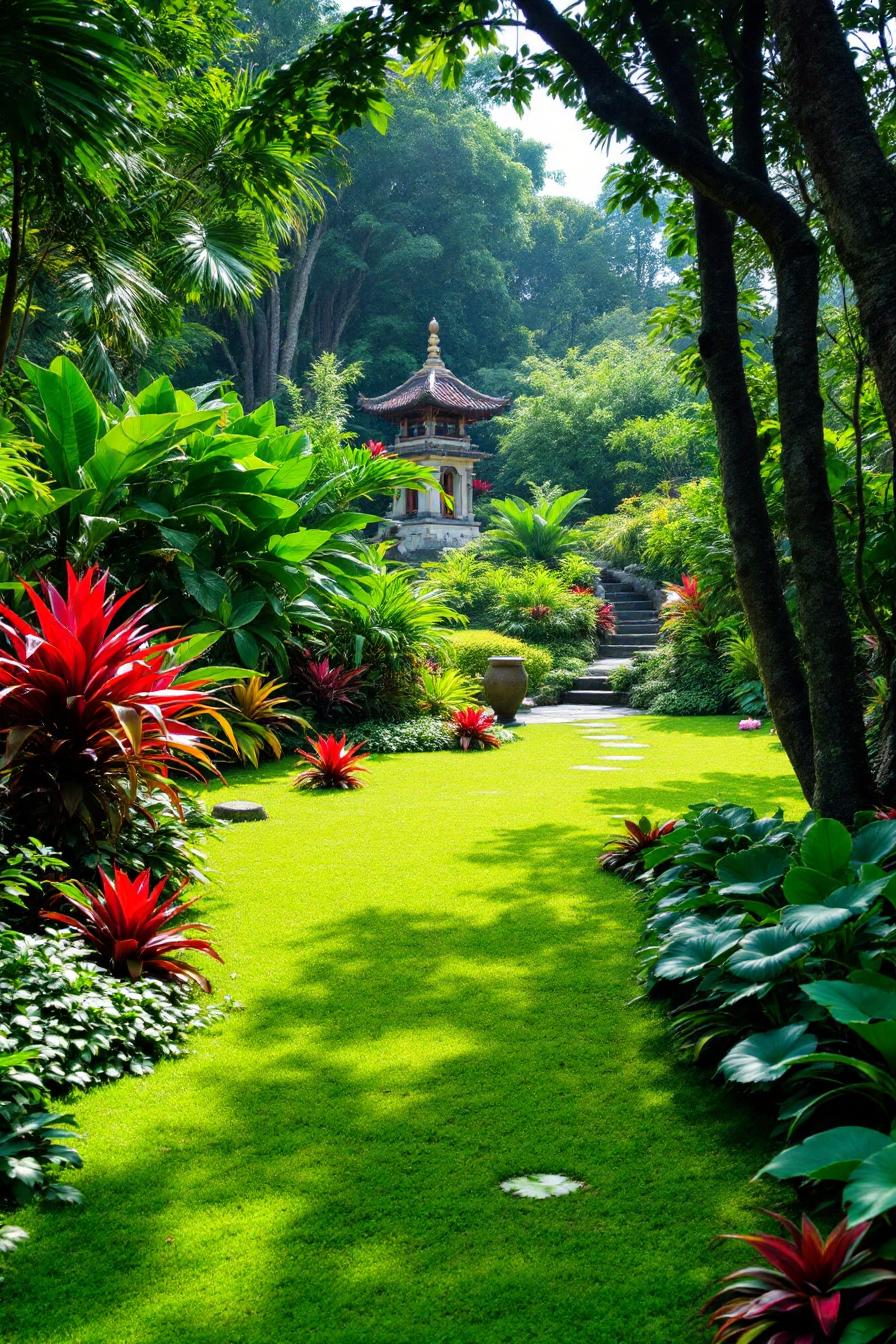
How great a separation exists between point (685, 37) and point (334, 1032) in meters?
4.24

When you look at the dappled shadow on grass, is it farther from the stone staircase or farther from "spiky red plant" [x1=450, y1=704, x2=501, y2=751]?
the stone staircase

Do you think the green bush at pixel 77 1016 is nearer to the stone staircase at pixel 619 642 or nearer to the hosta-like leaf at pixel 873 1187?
the hosta-like leaf at pixel 873 1187

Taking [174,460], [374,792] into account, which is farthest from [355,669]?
[174,460]

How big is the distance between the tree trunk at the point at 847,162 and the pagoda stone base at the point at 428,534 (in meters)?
22.0

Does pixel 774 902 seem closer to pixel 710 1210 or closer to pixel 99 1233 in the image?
pixel 710 1210

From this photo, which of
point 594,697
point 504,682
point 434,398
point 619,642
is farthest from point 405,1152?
point 434,398

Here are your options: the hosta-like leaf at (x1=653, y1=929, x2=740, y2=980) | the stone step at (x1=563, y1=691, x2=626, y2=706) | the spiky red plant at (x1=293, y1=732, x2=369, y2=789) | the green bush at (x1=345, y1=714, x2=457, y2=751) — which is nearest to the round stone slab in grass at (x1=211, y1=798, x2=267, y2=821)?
the spiky red plant at (x1=293, y1=732, x2=369, y2=789)

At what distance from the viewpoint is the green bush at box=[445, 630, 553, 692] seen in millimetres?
13680

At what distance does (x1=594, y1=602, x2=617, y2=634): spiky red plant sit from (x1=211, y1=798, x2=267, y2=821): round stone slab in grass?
11506mm

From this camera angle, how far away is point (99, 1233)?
2.09 metres

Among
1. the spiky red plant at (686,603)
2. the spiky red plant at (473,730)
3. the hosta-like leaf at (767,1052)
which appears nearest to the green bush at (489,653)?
the spiky red plant at (686,603)

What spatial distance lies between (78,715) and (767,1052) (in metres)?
2.53

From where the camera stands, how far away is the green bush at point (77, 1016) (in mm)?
2645

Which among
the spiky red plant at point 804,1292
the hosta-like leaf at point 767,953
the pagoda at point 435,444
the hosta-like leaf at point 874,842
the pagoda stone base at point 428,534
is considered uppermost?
the pagoda at point 435,444
